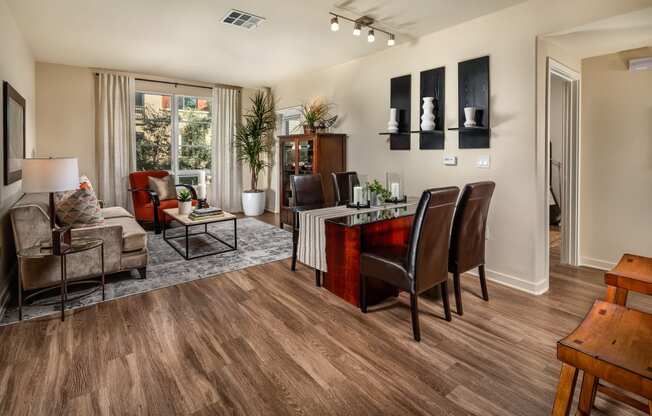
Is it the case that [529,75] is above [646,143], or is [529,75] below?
above

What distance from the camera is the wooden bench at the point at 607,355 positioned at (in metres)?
1.09

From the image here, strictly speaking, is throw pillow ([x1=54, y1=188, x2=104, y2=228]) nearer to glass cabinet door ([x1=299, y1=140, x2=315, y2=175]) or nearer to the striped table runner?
the striped table runner

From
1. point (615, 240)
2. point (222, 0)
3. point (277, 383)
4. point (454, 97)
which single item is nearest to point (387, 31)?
point (454, 97)

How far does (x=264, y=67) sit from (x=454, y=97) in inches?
120

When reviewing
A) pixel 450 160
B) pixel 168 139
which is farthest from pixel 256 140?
pixel 450 160

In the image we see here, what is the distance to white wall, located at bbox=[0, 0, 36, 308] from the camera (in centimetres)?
292

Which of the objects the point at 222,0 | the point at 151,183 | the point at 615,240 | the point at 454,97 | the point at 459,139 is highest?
the point at 222,0

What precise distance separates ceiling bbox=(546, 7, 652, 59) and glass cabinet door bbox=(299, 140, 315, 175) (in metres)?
3.05

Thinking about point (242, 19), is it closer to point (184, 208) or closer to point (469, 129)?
point (184, 208)

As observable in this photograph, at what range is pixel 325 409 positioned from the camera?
5.69 ft

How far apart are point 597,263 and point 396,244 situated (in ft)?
7.83

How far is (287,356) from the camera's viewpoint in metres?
2.18

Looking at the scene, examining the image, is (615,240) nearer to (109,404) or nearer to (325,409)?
(325,409)

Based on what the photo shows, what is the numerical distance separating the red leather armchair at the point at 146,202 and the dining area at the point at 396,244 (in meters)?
2.73
